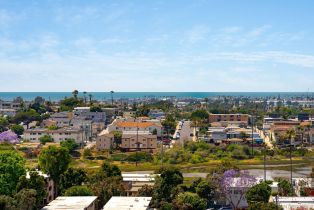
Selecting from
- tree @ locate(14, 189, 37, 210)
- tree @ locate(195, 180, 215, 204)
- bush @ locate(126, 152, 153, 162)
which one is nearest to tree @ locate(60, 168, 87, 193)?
tree @ locate(14, 189, 37, 210)

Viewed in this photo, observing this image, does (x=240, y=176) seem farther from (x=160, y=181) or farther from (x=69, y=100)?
(x=69, y=100)

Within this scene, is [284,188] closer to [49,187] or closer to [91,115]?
[49,187]

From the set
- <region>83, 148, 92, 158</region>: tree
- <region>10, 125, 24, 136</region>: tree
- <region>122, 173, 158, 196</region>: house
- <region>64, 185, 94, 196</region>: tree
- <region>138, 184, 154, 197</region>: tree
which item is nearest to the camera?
<region>64, 185, 94, 196</region>: tree

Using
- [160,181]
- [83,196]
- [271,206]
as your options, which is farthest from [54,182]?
[271,206]

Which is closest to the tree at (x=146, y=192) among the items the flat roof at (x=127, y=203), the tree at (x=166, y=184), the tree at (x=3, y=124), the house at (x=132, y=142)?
the tree at (x=166, y=184)

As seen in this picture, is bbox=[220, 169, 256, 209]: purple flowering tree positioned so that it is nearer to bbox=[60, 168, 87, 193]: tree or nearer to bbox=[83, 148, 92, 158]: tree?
bbox=[60, 168, 87, 193]: tree

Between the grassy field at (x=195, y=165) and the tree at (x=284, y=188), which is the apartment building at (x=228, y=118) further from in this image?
the tree at (x=284, y=188)
